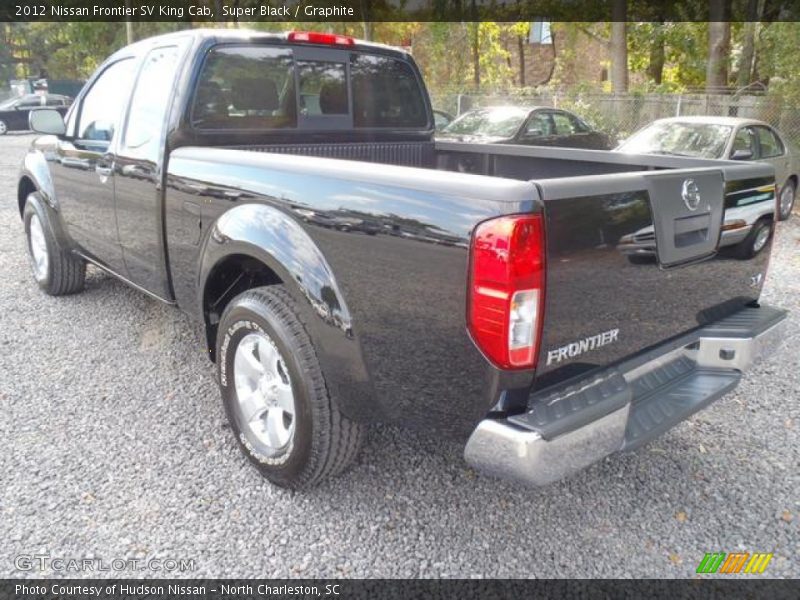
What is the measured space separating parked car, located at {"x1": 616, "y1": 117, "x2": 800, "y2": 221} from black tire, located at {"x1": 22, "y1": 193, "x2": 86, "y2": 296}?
657 cm

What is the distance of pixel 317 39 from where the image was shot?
3.73m

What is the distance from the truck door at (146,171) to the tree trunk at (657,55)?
71.9 feet

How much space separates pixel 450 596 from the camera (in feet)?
7.43

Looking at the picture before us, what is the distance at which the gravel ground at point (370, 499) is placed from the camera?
2.45 meters

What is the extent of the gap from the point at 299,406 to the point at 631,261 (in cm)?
139

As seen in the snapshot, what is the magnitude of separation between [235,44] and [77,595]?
271 cm

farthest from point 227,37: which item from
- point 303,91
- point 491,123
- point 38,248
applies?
point 491,123

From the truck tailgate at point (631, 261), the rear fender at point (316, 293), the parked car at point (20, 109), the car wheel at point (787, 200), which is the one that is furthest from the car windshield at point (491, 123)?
the parked car at point (20, 109)

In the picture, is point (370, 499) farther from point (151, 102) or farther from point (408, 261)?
point (151, 102)

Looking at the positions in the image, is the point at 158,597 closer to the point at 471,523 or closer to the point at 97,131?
the point at 471,523

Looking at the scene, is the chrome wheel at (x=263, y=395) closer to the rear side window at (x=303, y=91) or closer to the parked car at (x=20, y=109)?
the rear side window at (x=303, y=91)

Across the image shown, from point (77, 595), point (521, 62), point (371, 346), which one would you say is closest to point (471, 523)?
point (371, 346)

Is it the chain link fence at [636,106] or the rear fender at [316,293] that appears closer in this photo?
the rear fender at [316,293]

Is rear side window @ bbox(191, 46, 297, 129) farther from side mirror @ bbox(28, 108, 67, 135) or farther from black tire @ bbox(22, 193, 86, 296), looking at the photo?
black tire @ bbox(22, 193, 86, 296)
